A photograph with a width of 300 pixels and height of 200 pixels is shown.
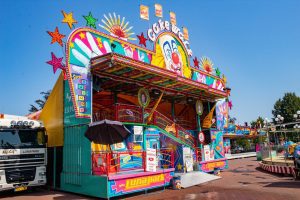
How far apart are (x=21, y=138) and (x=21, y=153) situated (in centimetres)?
74

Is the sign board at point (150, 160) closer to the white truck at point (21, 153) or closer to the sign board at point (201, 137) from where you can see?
the white truck at point (21, 153)

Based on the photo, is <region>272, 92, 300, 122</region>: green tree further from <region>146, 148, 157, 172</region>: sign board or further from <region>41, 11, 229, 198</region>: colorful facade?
<region>146, 148, 157, 172</region>: sign board

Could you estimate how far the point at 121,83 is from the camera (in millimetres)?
15250

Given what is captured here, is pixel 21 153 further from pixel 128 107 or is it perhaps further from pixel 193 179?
pixel 193 179

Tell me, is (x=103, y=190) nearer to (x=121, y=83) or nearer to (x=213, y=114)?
(x=121, y=83)

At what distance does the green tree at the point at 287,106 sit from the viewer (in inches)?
2119

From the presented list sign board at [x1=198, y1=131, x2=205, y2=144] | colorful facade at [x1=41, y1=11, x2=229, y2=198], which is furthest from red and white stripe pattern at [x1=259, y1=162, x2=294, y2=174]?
sign board at [x1=198, y1=131, x2=205, y2=144]

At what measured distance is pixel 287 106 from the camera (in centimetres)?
5491

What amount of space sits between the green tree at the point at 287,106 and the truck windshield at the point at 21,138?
5215cm

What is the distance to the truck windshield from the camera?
12273mm

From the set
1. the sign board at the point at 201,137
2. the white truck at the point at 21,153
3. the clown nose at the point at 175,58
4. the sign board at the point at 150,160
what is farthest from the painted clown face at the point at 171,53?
the white truck at the point at 21,153

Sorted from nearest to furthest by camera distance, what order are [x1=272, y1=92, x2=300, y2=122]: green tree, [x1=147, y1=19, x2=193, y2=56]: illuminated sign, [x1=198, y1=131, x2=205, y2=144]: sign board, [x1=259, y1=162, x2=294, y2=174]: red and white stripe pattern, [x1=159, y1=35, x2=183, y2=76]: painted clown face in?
[x1=259, y1=162, x2=294, y2=174]: red and white stripe pattern → [x1=147, y1=19, x2=193, y2=56]: illuminated sign → [x1=159, y1=35, x2=183, y2=76]: painted clown face → [x1=198, y1=131, x2=205, y2=144]: sign board → [x1=272, y1=92, x2=300, y2=122]: green tree

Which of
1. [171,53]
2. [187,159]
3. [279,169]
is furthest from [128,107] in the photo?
[279,169]

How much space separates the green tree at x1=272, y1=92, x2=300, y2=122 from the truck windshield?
52148 millimetres
